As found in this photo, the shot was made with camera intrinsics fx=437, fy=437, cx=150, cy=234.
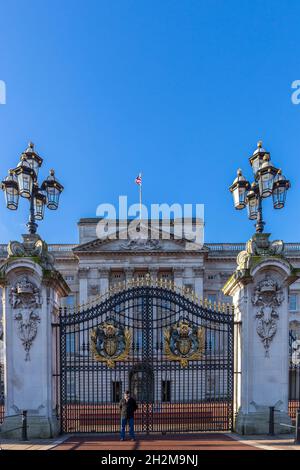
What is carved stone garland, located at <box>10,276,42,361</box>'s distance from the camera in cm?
1198

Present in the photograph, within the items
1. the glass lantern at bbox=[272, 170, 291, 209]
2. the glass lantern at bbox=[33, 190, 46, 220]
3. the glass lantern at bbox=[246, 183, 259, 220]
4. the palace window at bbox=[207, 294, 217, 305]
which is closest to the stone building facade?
the palace window at bbox=[207, 294, 217, 305]

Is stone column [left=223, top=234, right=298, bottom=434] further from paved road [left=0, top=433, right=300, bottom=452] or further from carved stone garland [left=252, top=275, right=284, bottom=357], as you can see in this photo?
paved road [left=0, top=433, right=300, bottom=452]

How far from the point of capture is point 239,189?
13258mm

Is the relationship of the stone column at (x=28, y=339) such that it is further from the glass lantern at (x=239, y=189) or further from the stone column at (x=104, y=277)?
the stone column at (x=104, y=277)

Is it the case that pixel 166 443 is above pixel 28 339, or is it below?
below

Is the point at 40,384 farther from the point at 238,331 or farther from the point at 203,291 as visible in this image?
the point at 203,291

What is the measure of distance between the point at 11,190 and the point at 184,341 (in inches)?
268

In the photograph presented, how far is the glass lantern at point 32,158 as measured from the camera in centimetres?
1298

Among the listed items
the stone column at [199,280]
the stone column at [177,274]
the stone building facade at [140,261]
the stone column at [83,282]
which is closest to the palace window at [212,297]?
the stone building facade at [140,261]

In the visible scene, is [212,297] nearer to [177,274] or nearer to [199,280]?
[199,280]

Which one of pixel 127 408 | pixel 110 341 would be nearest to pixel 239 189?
pixel 110 341

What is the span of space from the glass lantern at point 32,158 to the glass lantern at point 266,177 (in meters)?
6.69
